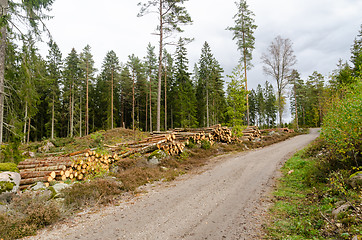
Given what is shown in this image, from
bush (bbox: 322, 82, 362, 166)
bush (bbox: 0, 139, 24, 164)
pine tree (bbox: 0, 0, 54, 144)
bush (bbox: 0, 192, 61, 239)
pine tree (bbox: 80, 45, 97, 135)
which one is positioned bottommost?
bush (bbox: 0, 192, 61, 239)

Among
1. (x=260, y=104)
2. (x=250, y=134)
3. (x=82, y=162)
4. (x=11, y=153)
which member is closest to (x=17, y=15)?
(x=11, y=153)

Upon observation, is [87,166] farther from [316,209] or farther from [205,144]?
[205,144]

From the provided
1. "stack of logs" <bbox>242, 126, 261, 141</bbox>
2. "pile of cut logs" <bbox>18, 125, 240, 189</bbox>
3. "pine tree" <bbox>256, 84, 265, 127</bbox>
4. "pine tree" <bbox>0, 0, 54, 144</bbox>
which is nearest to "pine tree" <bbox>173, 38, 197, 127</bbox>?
"stack of logs" <bbox>242, 126, 261, 141</bbox>

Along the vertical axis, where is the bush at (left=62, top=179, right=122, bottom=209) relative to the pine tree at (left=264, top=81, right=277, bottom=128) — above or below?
below

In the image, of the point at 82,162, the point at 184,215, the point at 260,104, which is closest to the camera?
the point at 184,215

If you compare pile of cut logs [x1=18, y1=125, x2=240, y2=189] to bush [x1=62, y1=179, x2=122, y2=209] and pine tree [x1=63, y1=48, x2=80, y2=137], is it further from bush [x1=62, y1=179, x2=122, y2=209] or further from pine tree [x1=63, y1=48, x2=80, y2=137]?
pine tree [x1=63, y1=48, x2=80, y2=137]

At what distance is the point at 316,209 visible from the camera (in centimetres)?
482

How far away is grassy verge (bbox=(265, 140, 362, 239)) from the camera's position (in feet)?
12.3

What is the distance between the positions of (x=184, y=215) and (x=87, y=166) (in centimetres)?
623

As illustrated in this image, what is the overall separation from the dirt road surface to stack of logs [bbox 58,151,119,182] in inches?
133

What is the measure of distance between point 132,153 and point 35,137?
36286 millimetres

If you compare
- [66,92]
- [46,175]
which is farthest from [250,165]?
[66,92]

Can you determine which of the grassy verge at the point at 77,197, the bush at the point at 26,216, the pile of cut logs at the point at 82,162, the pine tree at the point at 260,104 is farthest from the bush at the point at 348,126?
the pine tree at the point at 260,104

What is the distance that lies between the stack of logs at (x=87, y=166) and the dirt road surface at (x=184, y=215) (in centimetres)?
337
